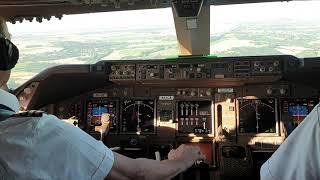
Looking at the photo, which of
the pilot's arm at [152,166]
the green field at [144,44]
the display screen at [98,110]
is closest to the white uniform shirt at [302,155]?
the pilot's arm at [152,166]

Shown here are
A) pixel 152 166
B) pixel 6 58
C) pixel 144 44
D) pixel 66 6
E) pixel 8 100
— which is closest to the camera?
pixel 8 100

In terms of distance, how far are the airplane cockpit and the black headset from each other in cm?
271

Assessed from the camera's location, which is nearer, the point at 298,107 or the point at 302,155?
the point at 302,155

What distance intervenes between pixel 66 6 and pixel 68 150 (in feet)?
11.3

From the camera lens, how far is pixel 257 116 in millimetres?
4688

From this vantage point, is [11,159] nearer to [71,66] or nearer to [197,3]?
[197,3]

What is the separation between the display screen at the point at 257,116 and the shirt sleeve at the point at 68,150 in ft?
11.5

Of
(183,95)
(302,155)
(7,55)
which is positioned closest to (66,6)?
(183,95)

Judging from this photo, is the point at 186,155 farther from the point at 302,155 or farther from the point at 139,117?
the point at 139,117

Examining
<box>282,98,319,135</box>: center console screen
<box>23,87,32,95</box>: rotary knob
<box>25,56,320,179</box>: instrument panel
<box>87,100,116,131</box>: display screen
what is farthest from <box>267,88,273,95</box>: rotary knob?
<box>23,87,32,95</box>: rotary knob

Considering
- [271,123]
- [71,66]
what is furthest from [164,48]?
[271,123]

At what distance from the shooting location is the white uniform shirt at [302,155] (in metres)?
1.12

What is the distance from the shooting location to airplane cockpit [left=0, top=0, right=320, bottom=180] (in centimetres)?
443

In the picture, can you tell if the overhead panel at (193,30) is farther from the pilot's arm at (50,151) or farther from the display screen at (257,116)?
the pilot's arm at (50,151)
